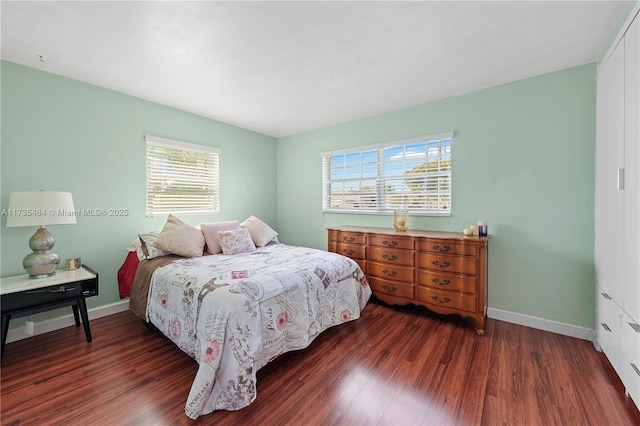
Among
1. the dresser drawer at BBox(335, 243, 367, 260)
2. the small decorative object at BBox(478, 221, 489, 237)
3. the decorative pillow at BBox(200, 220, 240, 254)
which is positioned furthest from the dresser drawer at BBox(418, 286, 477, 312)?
the decorative pillow at BBox(200, 220, 240, 254)

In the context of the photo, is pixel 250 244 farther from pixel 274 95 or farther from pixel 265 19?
pixel 265 19

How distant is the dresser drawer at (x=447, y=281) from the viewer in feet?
8.48

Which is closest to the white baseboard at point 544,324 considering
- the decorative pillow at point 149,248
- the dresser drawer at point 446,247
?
the dresser drawer at point 446,247

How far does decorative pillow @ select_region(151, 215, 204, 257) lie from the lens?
2.82 metres

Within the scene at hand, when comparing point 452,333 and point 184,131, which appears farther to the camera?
point 184,131

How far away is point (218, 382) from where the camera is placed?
5.45 ft

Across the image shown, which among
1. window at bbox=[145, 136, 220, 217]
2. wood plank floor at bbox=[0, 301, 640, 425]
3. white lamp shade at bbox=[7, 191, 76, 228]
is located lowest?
wood plank floor at bbox=[0, 301, 640, 425]

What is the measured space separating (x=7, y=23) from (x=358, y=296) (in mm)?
3595

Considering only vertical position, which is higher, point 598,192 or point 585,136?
point 585,136

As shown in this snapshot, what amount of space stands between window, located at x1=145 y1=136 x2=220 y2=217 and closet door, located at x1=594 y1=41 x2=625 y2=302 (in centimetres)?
416

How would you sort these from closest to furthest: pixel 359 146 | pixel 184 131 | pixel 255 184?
1. pixel 184 131
2. pixel 359 146
3. pixel 255 184

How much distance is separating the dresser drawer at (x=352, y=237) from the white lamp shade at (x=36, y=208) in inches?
110

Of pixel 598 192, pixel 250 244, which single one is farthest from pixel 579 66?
pixel 250 244

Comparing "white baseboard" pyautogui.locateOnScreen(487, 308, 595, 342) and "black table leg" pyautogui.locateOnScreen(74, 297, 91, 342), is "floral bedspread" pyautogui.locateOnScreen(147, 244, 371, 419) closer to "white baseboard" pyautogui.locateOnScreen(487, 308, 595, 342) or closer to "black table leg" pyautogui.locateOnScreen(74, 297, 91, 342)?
"black table leg" pyautogui.locateOnScreen(74, 297, 91, 342)
